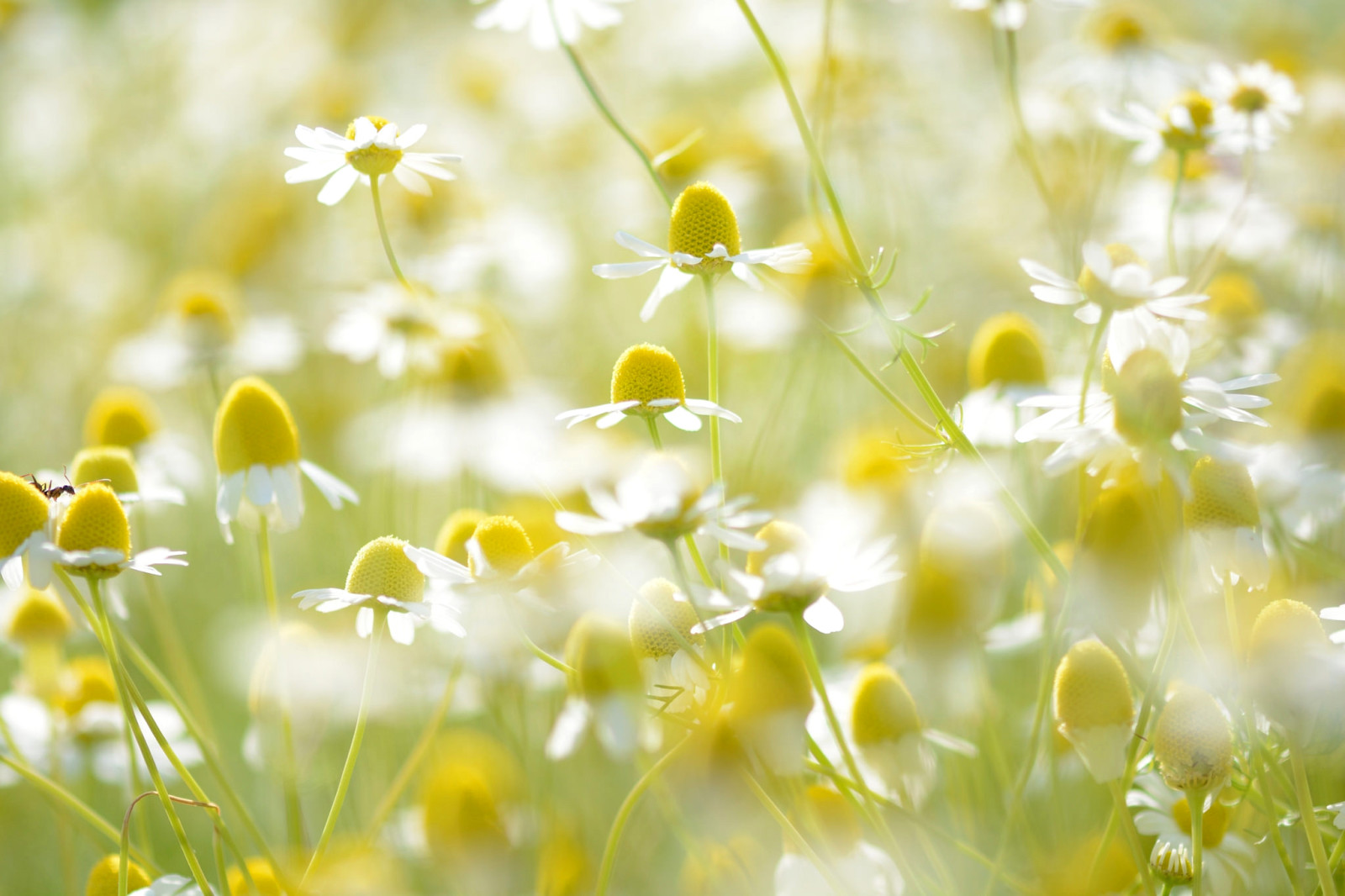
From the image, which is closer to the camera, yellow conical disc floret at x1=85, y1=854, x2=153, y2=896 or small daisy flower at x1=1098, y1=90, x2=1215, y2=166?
yellow conical disc floret at x1=85, y1=854, x2=153, y2=896

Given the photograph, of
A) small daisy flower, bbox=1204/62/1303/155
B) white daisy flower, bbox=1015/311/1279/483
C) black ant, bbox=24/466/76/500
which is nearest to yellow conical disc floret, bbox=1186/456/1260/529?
white daisy flower, bbox=1015/311/1279/483

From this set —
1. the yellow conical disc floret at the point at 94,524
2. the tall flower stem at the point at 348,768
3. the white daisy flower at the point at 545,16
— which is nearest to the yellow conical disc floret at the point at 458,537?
the tall flower stem at the point at 348,768

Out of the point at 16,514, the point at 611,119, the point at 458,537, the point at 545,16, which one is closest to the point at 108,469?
the point at 16,514

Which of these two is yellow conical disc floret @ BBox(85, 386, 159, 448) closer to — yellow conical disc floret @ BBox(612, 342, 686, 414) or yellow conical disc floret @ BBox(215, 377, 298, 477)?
yellow conical disc floret @ BBox(215, 377, 298, 477)

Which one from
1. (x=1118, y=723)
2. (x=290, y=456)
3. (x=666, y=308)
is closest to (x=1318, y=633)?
(x=1118, y=723)

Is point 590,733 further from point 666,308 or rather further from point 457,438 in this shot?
point 666,308

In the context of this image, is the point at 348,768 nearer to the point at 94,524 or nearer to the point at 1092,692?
the point at 94,524
